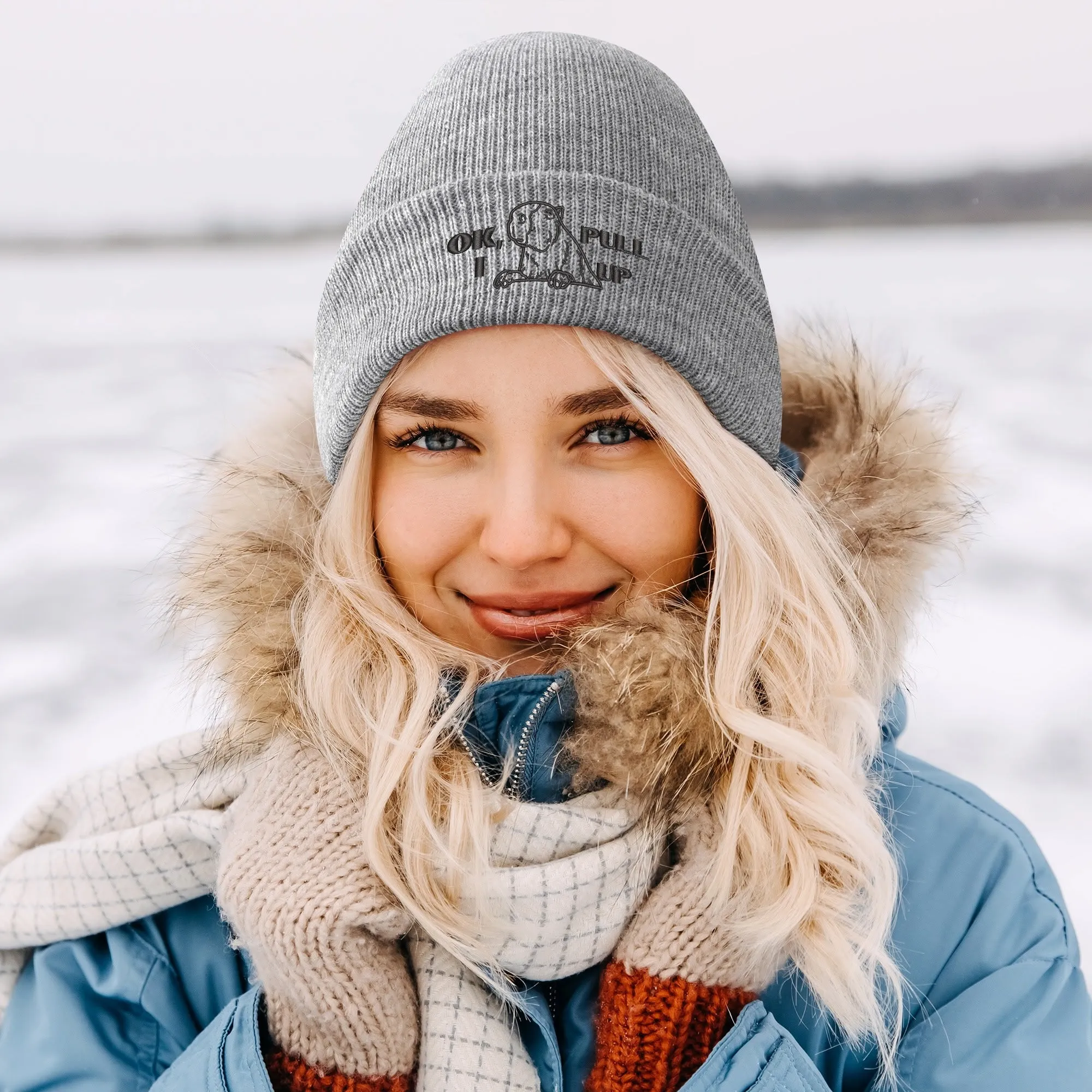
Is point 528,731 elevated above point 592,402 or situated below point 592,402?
below

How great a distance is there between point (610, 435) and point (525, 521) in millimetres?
146

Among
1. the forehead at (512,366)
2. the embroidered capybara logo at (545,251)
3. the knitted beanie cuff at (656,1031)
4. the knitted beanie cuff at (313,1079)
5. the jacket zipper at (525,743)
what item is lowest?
the knitted beanie cuff at (313,1079)

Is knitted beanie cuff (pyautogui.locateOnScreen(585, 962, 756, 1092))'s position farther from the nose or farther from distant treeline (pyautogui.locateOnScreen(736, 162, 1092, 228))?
distant treeline (pyautogui.locateOnScreen(736, 162, 1092, 228))

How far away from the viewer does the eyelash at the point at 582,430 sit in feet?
3.20

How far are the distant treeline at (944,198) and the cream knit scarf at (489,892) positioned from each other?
3.69 m

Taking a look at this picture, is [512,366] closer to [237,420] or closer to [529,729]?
[529,729]

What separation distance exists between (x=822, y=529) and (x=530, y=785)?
1.44ft

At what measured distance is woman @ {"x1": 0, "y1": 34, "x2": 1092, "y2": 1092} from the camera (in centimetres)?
91

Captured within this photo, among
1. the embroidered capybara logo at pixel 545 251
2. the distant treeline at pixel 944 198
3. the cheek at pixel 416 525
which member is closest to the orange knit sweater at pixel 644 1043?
the cheek at pixel 416 525

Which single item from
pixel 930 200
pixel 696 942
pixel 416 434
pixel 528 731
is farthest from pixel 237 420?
pixel 930 200

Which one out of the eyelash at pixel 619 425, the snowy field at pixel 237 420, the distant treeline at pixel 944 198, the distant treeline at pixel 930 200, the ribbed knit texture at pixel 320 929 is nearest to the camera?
the ribbed knit texture at pixel 320 929

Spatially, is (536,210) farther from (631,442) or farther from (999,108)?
(999,108)

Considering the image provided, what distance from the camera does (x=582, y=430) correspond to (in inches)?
38.3

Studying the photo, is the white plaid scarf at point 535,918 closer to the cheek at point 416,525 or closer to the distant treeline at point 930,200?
the cheek at point 416,525
